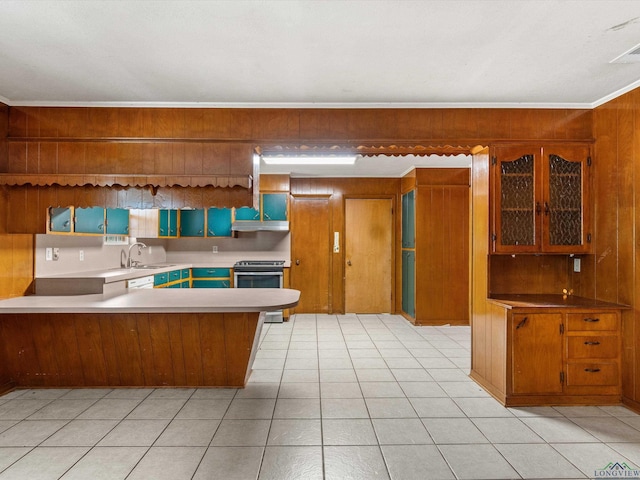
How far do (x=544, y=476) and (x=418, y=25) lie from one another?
2.60m

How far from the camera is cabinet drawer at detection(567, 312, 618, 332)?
9.73 feet

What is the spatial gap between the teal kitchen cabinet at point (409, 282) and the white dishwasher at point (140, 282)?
3732 mm

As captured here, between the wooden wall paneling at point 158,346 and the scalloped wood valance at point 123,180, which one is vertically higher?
the scalloped wood valance at point 123,180

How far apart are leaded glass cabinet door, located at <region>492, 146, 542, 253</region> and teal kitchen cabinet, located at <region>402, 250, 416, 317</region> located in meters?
2.53

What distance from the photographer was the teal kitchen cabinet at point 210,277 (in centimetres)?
591

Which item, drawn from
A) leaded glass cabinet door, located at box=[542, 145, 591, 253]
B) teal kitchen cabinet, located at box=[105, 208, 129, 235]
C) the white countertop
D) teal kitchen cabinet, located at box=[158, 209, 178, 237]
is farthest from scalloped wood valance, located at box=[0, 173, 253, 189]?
leaded glass cabinet door, located at box=[542, 145, 591, 253]

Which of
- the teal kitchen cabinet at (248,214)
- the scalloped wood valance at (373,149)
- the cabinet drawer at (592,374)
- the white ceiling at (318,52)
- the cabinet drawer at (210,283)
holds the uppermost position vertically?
the white ceiling at (318,52)

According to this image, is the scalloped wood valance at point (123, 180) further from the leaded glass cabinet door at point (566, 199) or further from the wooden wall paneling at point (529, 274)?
the leaded glass cabinet door at point (566, 199)

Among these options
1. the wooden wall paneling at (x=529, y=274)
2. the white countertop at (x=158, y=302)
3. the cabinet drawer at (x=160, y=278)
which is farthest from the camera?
the cabinet drawer at (x=160, y=278)

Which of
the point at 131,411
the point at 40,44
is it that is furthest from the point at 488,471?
the point at 40,44

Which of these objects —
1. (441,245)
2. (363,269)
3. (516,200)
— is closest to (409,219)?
(441,245)

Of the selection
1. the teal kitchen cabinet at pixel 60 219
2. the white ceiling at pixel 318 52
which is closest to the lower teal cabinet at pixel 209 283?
the teal kitchen cabinet at pixel 60 219

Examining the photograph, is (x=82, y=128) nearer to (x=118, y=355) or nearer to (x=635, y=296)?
(x=118, y=355)

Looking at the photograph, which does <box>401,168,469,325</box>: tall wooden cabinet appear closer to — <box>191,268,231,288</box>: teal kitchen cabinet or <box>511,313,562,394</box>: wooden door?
<box>511,313,562,394</box>: wooden door
